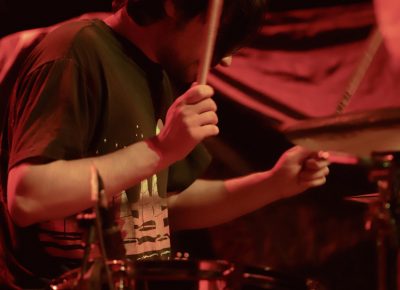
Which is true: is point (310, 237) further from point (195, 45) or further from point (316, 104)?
point (195, 45)

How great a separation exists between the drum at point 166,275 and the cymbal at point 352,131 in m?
0.31

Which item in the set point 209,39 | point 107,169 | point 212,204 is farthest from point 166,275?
point 212,204

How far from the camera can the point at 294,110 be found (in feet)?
8.84

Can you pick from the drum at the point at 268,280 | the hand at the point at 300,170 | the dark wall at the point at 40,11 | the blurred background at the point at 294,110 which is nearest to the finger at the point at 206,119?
the drum at the point at 268,280

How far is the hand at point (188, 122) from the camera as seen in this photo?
5.30 feet

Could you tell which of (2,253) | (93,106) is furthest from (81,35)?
(2,253)

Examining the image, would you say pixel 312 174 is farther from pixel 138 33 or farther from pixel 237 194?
pixel 138 33

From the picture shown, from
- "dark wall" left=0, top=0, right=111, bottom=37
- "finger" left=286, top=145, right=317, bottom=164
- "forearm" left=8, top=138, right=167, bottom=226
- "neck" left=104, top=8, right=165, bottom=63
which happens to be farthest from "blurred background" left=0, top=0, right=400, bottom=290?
"forearm" left=8, top=138, right=167, bottom=226

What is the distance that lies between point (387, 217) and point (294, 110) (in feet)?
4.31

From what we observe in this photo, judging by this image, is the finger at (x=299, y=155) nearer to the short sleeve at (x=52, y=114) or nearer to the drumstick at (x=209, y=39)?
the drumstick at (x=209, y=39)

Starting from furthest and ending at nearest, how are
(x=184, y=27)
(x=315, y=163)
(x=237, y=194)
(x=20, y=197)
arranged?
1. (x=237, y=194)
2. (x=315, y=163)
3. (x=184, y=27)
4. (x=20, y=197)

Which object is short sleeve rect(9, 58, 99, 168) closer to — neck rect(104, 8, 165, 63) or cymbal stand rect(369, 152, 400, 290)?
neck rect(104, 8, 165, 63)

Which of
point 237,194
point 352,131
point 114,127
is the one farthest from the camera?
point 237,194

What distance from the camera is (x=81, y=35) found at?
1738mm
